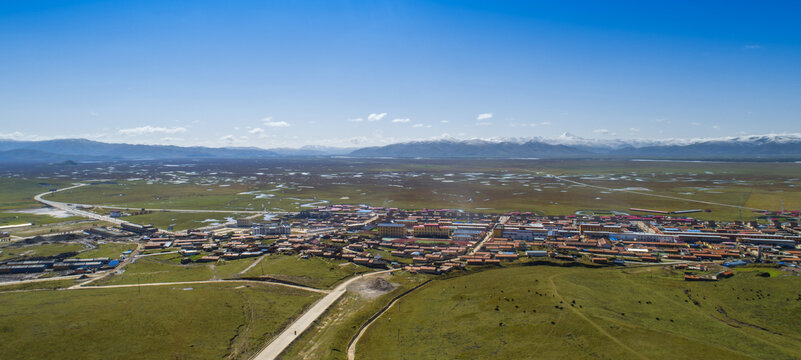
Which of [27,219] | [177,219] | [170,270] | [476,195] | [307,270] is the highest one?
[476,195]

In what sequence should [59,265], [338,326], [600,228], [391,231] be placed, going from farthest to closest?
[391,231] → [600,228] → [59,265] → [338,326]

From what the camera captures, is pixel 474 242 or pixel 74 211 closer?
pixel 474 242

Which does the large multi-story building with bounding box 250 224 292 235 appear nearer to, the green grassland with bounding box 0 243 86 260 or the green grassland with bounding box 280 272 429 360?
the green grassland with bounding box 0 243 86 260

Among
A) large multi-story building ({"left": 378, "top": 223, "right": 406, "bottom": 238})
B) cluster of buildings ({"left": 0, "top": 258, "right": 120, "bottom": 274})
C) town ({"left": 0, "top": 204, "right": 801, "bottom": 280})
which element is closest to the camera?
cluster of buildings ({"left": 0, "top": 258, "right": 120, "bottom": 274})

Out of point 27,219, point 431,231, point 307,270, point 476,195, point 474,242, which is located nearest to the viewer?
point 307,270

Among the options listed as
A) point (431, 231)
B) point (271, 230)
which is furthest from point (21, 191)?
point (431, 231)

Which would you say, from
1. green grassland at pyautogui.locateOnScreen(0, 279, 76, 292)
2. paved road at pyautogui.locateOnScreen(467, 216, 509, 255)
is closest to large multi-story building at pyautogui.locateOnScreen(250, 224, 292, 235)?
green grassland at pyautogui.locateOnScreen(0, 279, 76, 292)

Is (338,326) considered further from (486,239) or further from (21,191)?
(21,191)

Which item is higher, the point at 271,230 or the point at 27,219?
the point at 27,219
